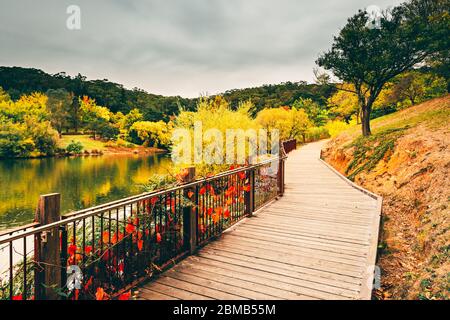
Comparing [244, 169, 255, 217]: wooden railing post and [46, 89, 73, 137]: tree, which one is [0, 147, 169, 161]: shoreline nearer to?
[46, 89, 73, 137]: tree

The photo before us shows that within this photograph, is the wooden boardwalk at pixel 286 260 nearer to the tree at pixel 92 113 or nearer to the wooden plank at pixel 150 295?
the wooden plank at pixel 150 295

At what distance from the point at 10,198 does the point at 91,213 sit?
19.7m

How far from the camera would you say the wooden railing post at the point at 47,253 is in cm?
227

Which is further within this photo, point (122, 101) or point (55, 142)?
point (122, 101)

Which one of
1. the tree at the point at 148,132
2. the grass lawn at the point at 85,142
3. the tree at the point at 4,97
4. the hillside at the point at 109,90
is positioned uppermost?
the hillside at the point at 109,90

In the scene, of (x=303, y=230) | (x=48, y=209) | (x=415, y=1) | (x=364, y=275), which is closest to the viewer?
(x=48, y=209)

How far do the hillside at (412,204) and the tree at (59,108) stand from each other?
5718 centimetres

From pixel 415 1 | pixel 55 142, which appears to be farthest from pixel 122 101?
pixel 415 1

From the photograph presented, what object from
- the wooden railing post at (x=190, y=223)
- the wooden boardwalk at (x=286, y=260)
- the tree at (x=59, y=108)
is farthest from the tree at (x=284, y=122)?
A: the tree at (x=59, y=108)

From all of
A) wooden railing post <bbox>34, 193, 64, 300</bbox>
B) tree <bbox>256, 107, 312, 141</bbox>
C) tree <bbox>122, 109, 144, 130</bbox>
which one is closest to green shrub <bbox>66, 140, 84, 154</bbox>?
tree <bbox>122, 109, 144, 130</bbox>

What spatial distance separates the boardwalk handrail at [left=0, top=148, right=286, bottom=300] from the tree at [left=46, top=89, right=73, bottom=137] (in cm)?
5890
